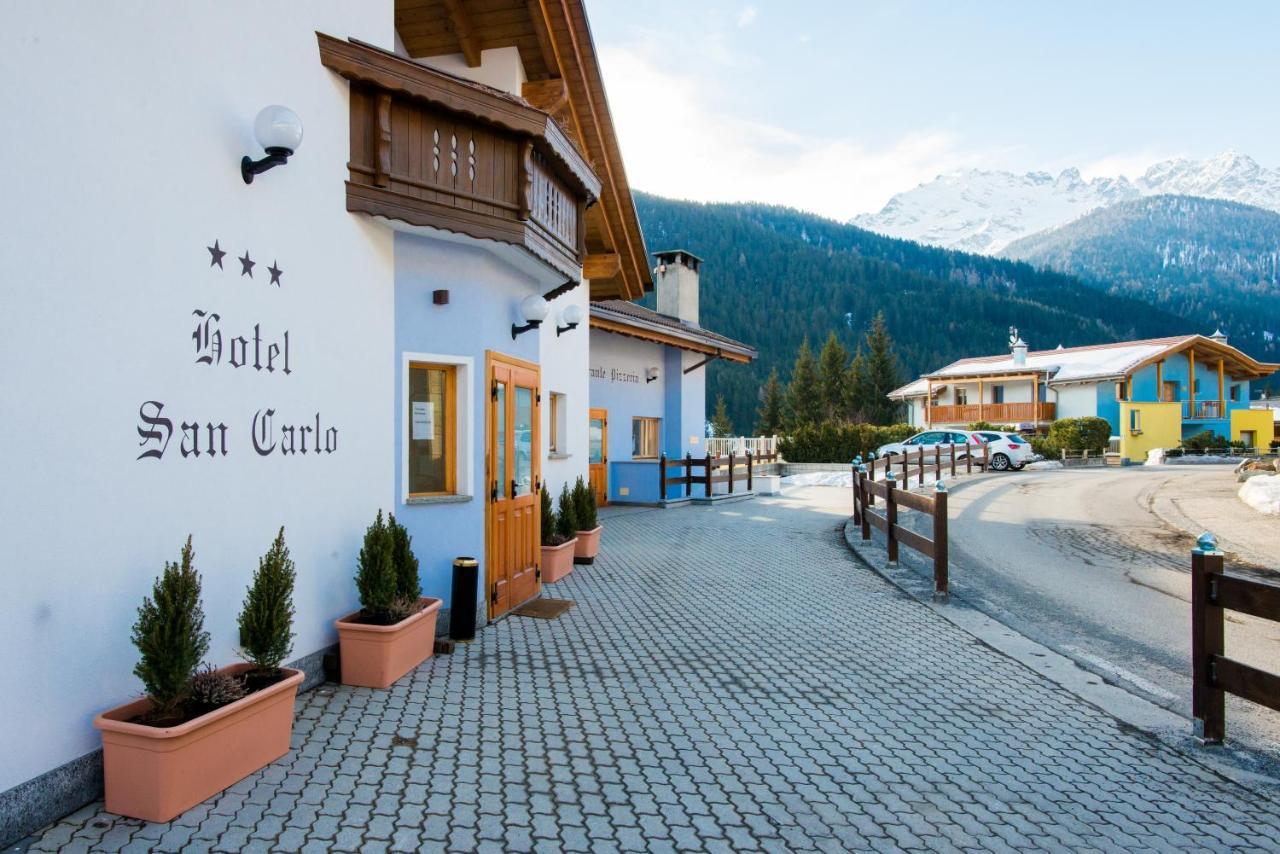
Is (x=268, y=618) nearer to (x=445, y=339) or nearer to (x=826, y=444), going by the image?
(x=445, y=339)

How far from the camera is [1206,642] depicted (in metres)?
4.48

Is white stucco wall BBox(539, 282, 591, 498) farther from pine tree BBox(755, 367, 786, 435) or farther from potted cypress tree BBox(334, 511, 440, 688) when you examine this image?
pine tree BBox(755, 367, 786, 435)

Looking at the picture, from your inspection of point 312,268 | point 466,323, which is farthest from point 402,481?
point 312,268

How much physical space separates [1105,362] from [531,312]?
1834 inches

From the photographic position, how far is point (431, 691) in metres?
5.41

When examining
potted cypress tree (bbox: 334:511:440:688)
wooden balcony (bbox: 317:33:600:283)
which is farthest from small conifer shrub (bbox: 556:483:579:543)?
potted cypress tree (bbox: 334:511:440:688)

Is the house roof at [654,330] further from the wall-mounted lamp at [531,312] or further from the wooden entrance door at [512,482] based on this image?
the wall-mounted lamp at [531,312]

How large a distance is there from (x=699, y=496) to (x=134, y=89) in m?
16.2

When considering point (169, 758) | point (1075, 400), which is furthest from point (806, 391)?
point (169, 758)

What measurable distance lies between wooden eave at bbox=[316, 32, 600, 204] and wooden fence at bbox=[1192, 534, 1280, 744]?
5.85 meters

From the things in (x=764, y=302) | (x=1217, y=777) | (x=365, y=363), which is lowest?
(x=1217, y=777)

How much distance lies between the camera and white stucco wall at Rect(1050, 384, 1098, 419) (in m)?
42.7

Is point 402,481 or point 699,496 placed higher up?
point 402,481

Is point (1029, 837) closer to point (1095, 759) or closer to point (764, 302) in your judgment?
point (1095, 759)
